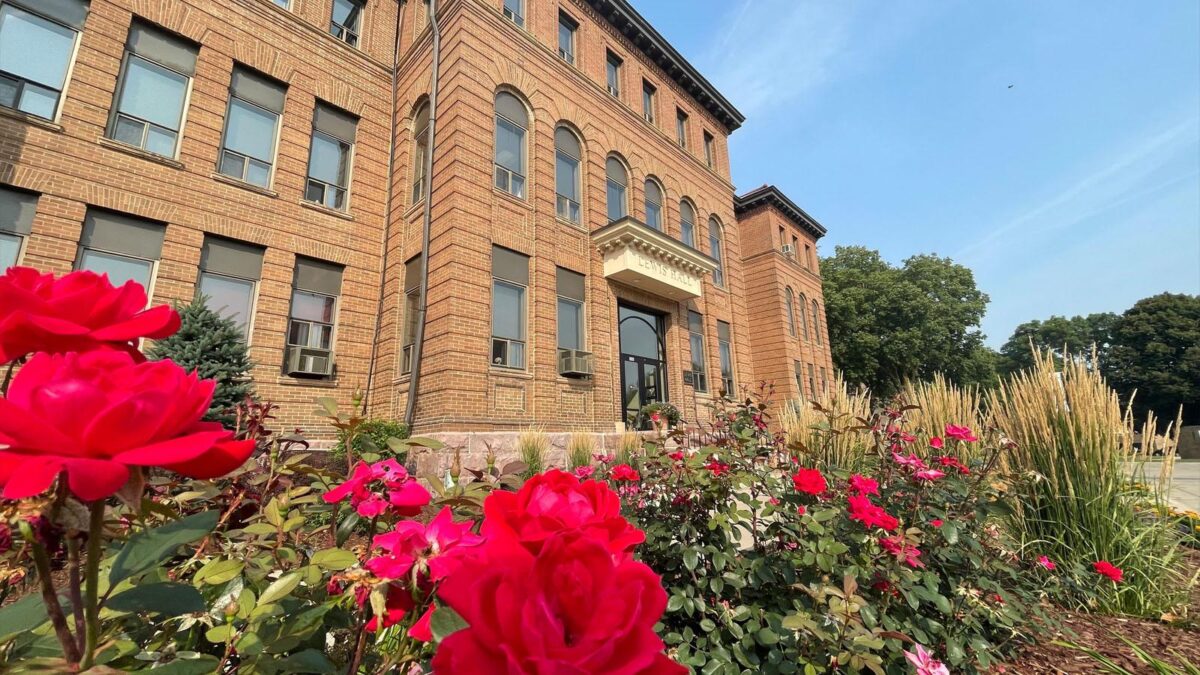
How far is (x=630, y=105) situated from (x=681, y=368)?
333 inches

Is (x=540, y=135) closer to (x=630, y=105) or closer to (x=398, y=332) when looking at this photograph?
(x=630, y=105)

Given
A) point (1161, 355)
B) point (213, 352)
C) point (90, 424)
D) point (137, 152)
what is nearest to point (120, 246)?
point (137, 152)

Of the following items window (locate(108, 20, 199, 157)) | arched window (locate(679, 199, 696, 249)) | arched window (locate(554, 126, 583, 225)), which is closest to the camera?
window (locate(108, 20, 199, 157))

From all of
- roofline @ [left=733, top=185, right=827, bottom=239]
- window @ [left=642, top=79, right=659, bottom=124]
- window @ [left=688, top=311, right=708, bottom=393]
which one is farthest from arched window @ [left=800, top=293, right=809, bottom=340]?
window @ [left=642, top=79, right=659, bottom=124]

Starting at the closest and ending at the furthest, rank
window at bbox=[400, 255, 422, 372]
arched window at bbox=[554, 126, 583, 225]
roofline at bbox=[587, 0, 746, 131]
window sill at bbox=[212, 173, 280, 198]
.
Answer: window sill at bbox=[212, 173, 280, 198] → window at bbox=[400, 255, 422, 372] → arched window at bbox=[554, 126, 583, 225] → roofline at bbox=[587, 0, 746, 131]

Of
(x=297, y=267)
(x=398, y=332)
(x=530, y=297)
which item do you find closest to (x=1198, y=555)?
(x=530, y=297)

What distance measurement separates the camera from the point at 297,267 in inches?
390

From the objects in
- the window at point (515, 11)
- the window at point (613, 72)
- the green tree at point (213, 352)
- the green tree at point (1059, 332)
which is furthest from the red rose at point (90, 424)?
the green tree at point (1059, 332)

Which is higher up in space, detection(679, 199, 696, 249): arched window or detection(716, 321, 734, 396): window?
detection(679, 199, 696, 249): arched window

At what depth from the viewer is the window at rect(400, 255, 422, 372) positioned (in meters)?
10.3

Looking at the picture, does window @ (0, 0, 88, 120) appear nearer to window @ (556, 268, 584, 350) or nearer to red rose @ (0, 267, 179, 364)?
window @ (556, 268, 584, 350)

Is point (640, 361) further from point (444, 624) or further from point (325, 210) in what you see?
point (444, 624)

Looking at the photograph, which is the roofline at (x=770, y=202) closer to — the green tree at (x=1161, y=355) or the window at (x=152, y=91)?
the window at (x=152, y=91)

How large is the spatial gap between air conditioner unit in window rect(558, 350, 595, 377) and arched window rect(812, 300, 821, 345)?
665 inches
